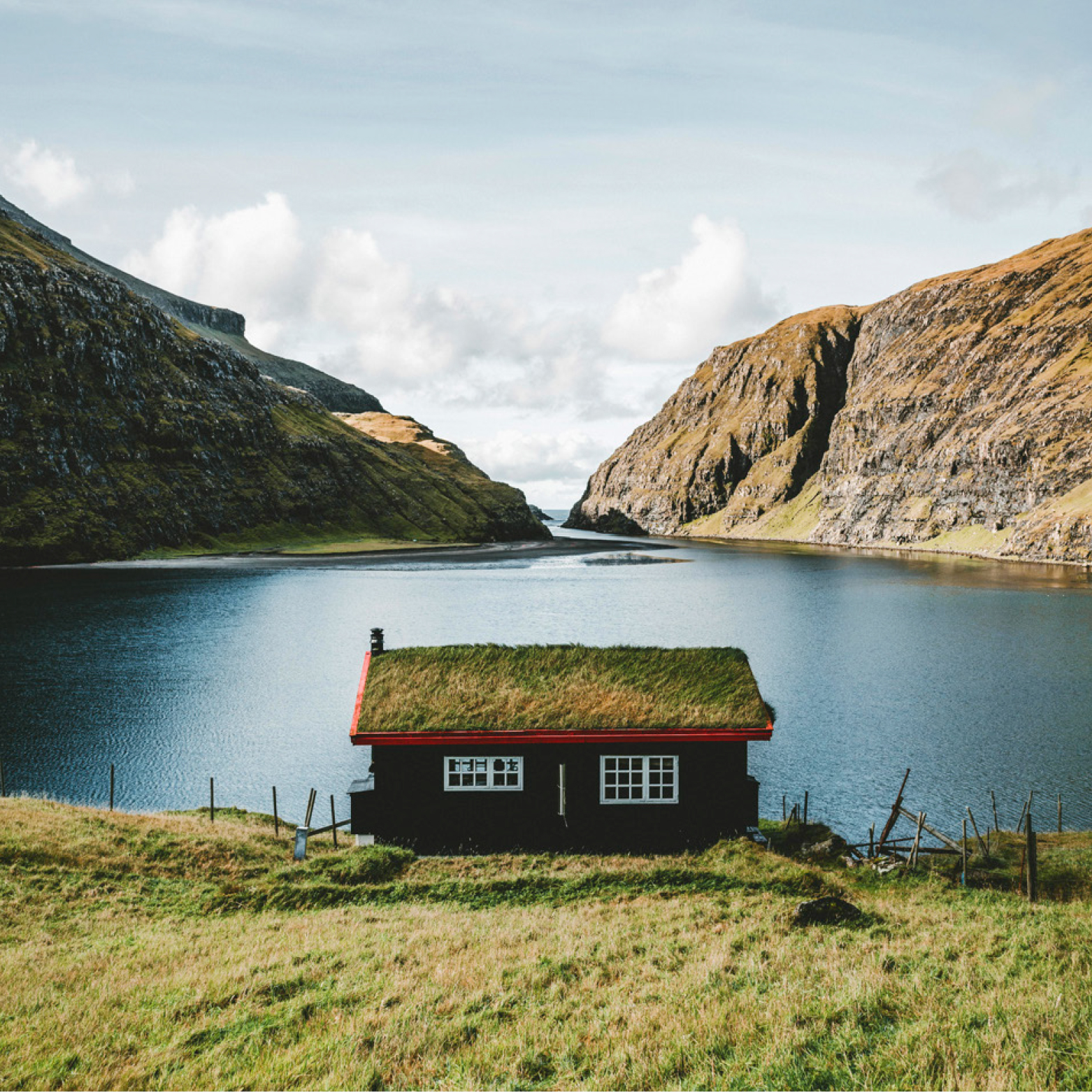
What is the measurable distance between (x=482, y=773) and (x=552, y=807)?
279 centimetres

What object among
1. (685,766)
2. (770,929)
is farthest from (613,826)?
(770,929)

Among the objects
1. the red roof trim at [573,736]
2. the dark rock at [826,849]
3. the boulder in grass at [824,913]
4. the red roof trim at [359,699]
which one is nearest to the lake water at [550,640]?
the dark rock at [826,849]

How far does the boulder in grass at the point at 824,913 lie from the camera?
18891mm

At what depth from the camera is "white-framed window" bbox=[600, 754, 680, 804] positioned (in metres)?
28.2

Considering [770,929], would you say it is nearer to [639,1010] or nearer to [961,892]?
[639,1010]

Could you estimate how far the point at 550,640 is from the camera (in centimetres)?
7331

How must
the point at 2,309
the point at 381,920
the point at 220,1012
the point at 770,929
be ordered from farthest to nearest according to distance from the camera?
the point at 2,309, the point at 381,920, the point at 770,929, the point at 220,1012

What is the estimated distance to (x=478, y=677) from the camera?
29.6 meters

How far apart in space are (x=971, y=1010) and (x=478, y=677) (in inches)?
774

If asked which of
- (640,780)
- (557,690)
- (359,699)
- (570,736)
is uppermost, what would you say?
(557,690)

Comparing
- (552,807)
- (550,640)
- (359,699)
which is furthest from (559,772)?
(550,640)

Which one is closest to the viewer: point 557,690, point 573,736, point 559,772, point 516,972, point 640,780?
point 516,972

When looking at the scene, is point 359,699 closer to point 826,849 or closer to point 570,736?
point 570,736

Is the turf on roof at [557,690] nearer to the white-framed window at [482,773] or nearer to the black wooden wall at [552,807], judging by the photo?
the black wooden wall at [552,807]
